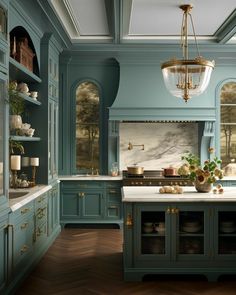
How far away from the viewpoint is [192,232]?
14.8ft

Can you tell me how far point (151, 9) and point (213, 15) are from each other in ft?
2.71

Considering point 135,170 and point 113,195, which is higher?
point 135,170

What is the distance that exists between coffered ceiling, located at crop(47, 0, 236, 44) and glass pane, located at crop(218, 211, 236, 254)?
7.88 ft

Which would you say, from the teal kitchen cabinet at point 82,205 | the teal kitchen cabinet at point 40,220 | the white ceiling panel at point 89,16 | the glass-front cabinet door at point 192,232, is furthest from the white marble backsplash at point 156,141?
the glass-front cabinet door at point 192,232

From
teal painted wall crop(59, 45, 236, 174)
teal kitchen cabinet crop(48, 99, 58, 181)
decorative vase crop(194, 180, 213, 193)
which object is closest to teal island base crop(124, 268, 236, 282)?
decorative vase crop(194, 180, 213, 193)

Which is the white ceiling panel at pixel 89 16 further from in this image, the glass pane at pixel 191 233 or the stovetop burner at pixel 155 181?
the glass pane at pixel 191 233

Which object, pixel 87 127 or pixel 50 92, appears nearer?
pixel 50 92

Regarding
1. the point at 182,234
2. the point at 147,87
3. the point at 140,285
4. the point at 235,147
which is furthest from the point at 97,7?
the point at 235,147

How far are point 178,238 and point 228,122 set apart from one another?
3.69 metres

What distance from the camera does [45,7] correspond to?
499 cm

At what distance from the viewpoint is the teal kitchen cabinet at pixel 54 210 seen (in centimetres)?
605

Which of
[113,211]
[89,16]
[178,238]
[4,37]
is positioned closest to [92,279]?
[178,238]

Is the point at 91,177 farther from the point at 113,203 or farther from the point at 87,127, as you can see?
the point at 87,127

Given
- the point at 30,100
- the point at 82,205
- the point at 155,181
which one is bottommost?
the point at 82,205
